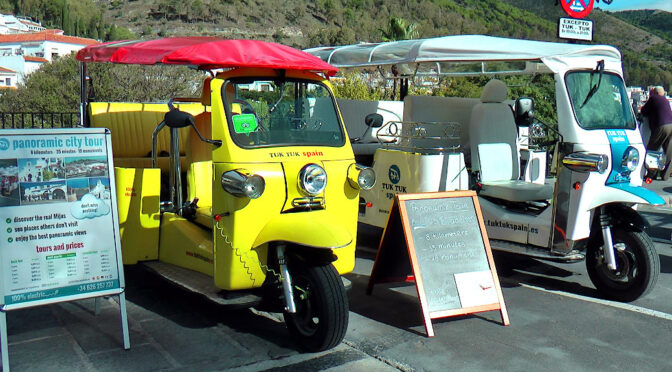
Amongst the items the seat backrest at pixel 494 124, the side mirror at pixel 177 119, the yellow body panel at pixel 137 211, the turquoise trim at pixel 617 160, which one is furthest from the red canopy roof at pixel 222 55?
the turquoise trim at pixel 617 160

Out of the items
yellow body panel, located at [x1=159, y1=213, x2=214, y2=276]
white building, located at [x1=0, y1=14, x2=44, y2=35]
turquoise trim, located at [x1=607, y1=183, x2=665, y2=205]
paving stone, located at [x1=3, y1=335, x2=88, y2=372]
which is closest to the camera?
paving stone, located at [x1=3, y1=335, x2=88, y2=372]

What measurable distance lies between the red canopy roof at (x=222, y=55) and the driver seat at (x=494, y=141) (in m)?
2.53

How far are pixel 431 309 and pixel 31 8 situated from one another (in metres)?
155

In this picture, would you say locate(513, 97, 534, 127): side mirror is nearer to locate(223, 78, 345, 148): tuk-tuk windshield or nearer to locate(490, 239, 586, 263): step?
locate(490, 239, 586, 263): step

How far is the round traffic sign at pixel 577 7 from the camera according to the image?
11.8 m

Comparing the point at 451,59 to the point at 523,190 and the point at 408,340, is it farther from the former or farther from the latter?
the point at 408,340

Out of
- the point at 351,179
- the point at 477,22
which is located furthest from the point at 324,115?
the point at 477,22

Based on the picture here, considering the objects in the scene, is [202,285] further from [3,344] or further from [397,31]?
[397,31]

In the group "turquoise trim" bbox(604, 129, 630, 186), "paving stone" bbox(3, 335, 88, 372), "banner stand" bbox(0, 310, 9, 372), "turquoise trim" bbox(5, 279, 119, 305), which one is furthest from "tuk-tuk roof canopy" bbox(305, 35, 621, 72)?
"banner stand" bbox(0, 310, 9, 372)

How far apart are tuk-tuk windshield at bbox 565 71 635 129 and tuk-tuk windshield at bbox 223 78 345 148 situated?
2.40 metres

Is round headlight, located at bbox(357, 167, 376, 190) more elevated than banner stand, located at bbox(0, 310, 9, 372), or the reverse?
round headlight, located at bbox(357, 167, 376, 190)

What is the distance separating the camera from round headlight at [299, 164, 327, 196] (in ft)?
15.8

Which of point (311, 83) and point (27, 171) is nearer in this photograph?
point (27, 171)

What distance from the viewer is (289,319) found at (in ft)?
15.6
